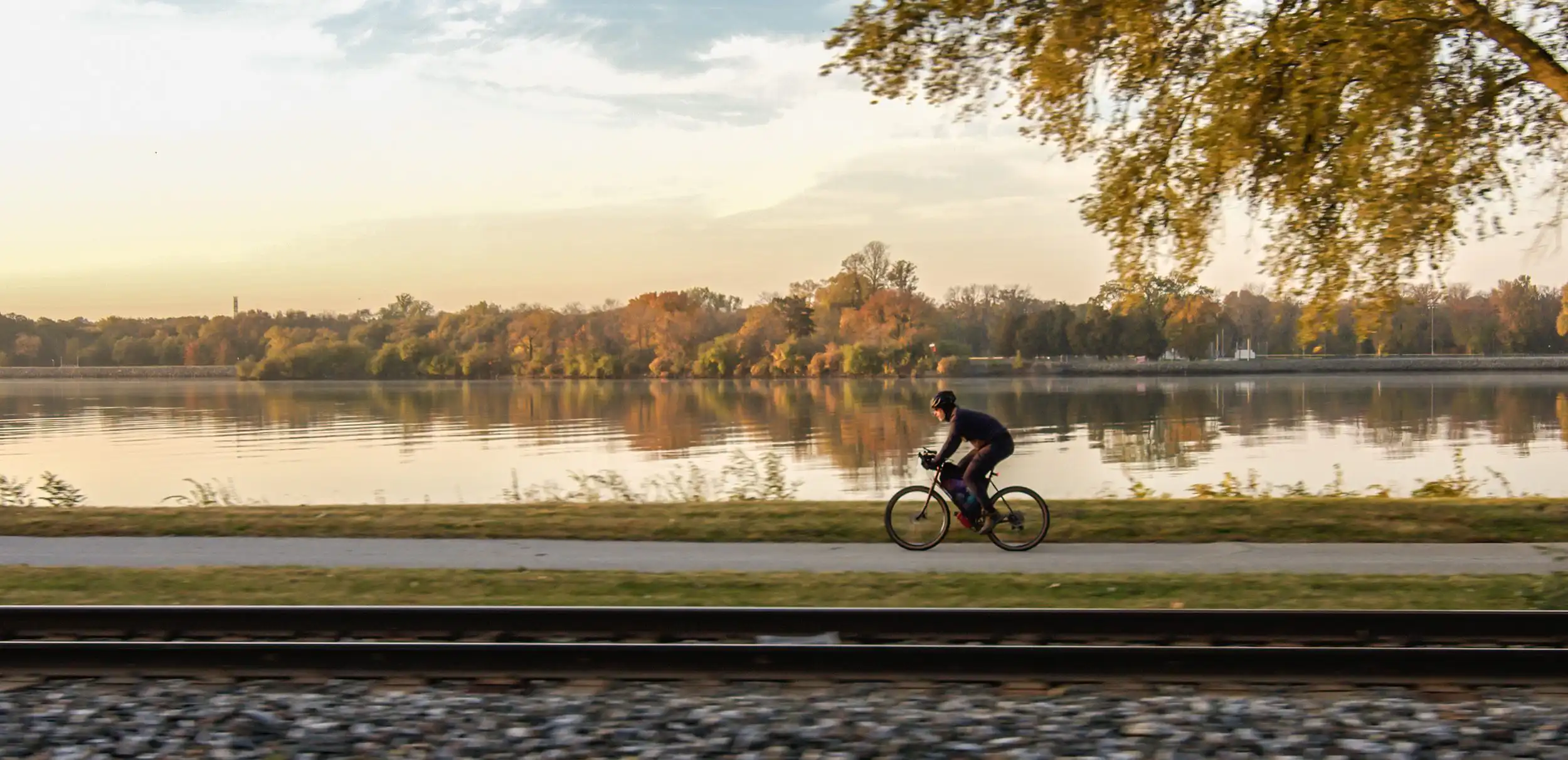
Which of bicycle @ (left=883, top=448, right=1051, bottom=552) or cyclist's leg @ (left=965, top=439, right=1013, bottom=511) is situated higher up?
cyclist's leg @ (left=965, top=439, right=1013, bottom=511)

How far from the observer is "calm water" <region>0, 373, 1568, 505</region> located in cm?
2902

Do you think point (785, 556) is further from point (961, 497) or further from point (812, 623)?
point (812, 623)

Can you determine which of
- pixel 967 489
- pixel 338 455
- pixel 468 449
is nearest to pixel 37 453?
pixel 338 455

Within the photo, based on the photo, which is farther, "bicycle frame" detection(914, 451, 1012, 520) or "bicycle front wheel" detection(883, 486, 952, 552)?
"bicycle front wheel" detection(883, 486, 952, 552)

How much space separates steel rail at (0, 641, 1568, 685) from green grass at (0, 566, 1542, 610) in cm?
221

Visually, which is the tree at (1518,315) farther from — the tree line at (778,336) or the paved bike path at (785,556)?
the paved bike path at (785,556)

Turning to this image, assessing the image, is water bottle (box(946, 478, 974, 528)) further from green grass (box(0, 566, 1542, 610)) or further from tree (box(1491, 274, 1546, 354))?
tree (box(1491, 274, 1546, 354))

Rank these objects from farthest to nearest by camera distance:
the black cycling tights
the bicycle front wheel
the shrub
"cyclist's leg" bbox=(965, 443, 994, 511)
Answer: the shrub, the bicycle front wheel, "cyclist's leg" bbox=(965, 443, 994, 511), the black cycling tights

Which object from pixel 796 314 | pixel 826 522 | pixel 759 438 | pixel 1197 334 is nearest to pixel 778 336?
pixel 796 314

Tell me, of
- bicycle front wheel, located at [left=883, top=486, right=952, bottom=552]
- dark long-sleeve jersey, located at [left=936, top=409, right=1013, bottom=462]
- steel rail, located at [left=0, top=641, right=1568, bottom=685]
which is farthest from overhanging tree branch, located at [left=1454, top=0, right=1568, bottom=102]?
steel rail, located at [left=0, top=641, right=1568, bottom=685]

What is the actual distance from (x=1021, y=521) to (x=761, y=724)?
685 centimetres

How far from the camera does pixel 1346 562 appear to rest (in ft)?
39.4

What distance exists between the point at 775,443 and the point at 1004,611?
31.5 meters

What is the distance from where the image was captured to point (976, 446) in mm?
12734
